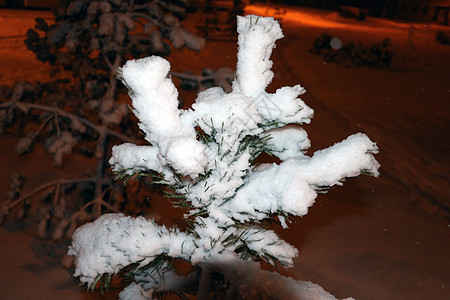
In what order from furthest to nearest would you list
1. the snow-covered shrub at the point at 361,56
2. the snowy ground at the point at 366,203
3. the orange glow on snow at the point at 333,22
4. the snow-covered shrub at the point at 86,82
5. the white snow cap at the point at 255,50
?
1. the orange glow on snow at the point at 333,22
2. the snow-covered shrub at the point at 361,56
3. the snowy ground at the point at 366,203
4. the snow-covered shrub at the point at 86,82
5. the white snow cap at the point at 255,50

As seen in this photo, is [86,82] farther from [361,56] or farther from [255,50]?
[361,56]

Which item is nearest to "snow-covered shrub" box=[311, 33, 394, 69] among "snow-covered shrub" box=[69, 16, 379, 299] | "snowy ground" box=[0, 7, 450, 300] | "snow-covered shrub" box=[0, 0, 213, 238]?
"snowy ground" box=[0, 7, 450, 300]

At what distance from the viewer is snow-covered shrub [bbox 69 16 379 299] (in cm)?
111

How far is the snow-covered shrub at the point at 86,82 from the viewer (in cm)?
338

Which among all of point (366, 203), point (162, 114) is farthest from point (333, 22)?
point (162, 114)

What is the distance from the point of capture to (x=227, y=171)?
49.7 inches

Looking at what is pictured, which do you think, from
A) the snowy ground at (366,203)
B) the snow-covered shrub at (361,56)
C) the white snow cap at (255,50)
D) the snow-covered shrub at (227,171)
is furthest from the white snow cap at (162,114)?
the snow-covered shrub at (361,56)

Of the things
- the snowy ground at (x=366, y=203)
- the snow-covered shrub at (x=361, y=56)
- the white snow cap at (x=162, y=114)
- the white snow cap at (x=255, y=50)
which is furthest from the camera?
the snow-covered shrub at (x=361, y=56)

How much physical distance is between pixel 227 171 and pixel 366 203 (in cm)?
478

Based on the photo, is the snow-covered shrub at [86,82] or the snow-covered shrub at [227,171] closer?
the snow-covered shrub at [227,171]

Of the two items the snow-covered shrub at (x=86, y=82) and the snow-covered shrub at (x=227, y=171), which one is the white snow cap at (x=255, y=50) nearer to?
the snow-covered shrub at (x=227, y=171)

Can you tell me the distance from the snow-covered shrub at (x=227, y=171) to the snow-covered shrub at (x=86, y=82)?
6.10 feet

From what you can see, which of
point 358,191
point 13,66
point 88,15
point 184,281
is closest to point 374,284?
point 358,191

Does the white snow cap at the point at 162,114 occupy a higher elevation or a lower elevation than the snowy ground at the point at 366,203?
higher
